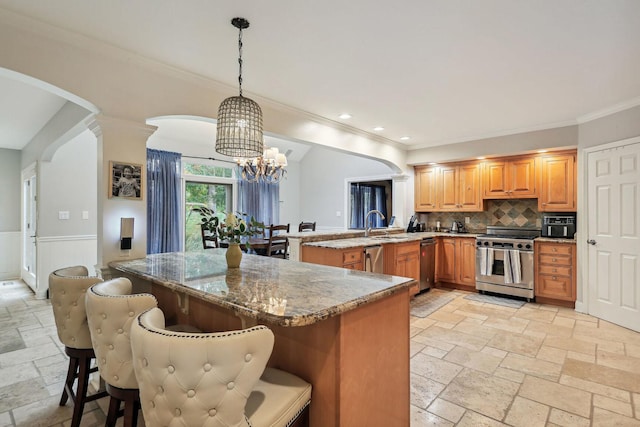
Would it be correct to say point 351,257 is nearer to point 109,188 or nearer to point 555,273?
point 109,188

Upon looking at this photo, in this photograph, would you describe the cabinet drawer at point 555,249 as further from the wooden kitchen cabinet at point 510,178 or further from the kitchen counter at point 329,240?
the kitchen counter at point 329,240

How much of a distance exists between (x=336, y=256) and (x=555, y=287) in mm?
3201

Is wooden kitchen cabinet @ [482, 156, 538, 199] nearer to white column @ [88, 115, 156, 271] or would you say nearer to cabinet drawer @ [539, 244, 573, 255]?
cabinet drawer @ [539, 244, 573, 255]

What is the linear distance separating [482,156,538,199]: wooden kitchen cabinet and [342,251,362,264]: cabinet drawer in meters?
2.72

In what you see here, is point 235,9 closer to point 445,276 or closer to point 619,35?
point 619,35

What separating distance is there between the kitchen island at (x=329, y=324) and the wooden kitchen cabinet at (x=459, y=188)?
4.19 meters

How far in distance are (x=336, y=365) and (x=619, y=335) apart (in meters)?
3.82

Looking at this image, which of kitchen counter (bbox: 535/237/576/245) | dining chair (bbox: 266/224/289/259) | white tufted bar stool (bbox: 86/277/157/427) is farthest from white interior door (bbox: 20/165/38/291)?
kitchen counter (bbox: 535/237/576/245)

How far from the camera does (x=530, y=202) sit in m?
5.15

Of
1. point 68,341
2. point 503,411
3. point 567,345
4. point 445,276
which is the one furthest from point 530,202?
point 68,341

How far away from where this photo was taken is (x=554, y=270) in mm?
4465

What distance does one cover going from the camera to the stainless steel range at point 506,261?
4594 mm

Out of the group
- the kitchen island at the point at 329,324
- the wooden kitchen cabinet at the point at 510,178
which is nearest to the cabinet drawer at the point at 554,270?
the wooden kitchen cabinet at the point at 510,178

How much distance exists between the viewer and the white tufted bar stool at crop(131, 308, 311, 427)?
38.4 inches
